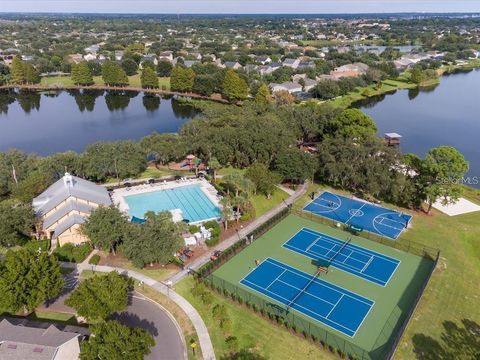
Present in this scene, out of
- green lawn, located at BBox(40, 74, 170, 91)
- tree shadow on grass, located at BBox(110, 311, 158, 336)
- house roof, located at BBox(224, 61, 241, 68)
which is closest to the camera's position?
tree shadow on grass, located at BBox(110, 311, 158, 336)

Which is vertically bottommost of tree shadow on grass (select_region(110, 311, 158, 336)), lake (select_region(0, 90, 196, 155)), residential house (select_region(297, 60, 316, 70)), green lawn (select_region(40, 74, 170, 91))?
lake (select_region(0, 90, 196, 155))

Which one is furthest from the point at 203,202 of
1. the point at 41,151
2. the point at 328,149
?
the point at 41,151

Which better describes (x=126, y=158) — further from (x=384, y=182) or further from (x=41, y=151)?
(x=384, y=182)

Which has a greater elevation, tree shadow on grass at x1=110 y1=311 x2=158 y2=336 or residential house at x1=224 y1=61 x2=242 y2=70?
tree shadow on grass at x1=110 y1=311 x2=158 y2=336

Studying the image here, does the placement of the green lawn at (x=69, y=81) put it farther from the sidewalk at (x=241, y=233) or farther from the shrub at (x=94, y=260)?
the shrub at (x=94, y=260)

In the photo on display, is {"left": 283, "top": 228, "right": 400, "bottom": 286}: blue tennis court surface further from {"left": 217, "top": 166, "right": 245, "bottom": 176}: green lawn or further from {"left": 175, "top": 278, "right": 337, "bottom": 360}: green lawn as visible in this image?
{"left": 217, "top": 166, "right": 245, "bottom": 176}: green lawn

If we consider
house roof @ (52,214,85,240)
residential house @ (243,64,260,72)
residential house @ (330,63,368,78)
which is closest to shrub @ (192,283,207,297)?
house roof @ (52,214,85,240)

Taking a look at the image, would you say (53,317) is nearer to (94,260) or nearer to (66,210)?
(94,260)
